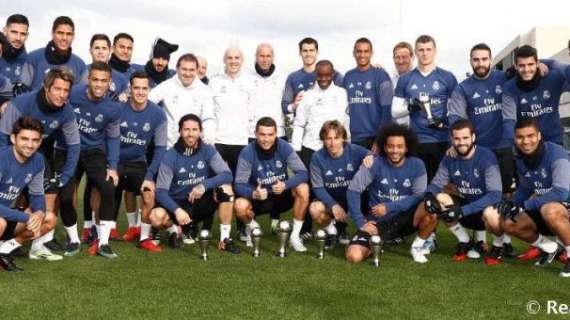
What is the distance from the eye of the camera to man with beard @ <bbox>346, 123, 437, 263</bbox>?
598 centimetres

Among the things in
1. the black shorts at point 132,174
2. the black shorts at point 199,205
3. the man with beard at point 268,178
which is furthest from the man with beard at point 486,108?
the black shorts at point 132,174

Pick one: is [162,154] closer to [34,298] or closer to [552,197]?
[34,298]

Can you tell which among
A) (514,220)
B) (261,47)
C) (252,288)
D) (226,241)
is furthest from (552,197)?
(261,47)

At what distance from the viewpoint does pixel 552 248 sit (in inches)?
224

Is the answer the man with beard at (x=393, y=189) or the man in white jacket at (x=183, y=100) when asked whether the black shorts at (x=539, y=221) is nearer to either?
the man with beard at (x=393, y=189)

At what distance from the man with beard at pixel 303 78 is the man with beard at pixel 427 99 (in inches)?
44.8

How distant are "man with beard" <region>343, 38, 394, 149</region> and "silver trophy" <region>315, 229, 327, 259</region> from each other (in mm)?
1748

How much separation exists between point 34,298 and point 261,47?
4309 millimetres

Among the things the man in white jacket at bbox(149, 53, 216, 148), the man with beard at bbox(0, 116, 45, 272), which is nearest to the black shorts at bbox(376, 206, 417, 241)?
the man in white jacket at bbox(149, 53, 216, 148)

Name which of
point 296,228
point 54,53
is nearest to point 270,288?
point 296,228

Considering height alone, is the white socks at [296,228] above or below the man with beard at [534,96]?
below

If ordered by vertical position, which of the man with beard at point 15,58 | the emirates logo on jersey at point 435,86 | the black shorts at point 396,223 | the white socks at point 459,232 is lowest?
the white socks at point 459,232

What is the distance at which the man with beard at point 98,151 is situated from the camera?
20.0 feet

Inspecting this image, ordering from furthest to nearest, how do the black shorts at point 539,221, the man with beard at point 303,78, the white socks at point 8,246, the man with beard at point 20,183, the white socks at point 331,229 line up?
the man with beard at point 303,78, the white socks at point 331,229, the black shorts at point 539,221, the white socks at point 8,246, the man with beard at point 20,183
